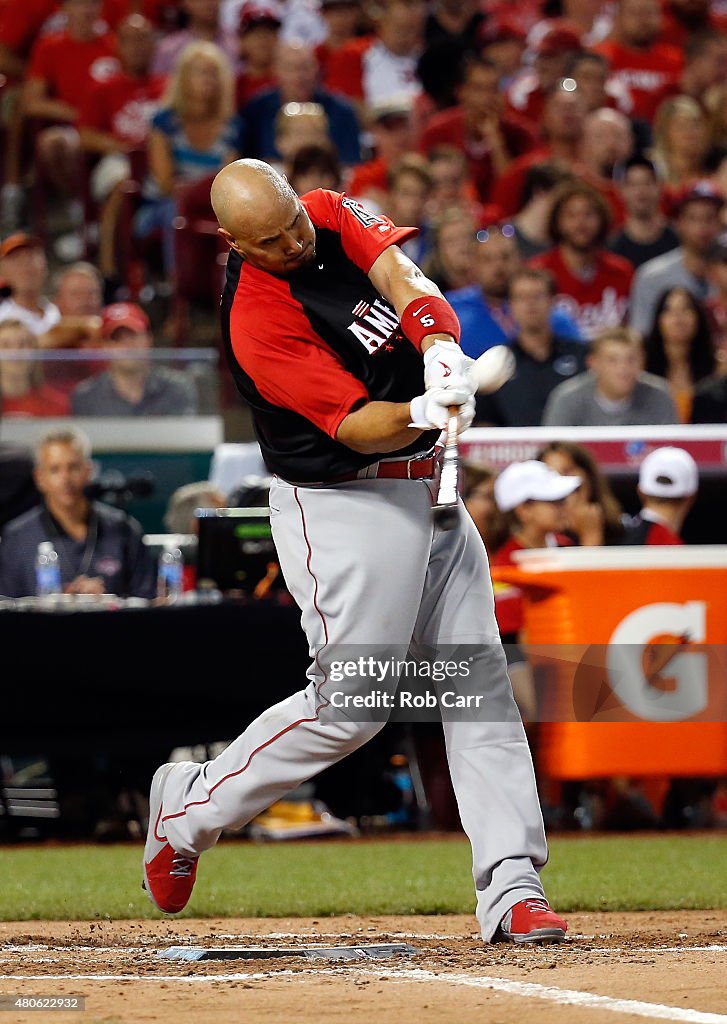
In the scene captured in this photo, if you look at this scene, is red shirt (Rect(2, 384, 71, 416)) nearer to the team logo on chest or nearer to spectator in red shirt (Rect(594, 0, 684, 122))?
the team logo on chest

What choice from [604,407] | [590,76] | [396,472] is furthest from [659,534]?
[590,76]

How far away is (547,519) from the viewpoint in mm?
7746

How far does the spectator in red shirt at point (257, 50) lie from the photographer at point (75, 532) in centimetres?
511

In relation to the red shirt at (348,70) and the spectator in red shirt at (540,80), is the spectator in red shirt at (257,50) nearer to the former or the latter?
the red shirt at (348,70)

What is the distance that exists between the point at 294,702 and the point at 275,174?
1312mm

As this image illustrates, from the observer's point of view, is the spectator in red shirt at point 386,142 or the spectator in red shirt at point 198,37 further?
the spectator in red shirt at point 198,37

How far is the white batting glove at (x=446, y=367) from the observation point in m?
3.91

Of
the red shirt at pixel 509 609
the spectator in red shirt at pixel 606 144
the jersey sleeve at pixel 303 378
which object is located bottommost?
the red shirt at pixel 509 609

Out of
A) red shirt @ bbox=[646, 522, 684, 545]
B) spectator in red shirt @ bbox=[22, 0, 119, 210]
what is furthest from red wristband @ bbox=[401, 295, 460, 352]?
spectator in red shirt @ bbox=[22, 0, 119, 210]

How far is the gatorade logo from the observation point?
23.7 ft

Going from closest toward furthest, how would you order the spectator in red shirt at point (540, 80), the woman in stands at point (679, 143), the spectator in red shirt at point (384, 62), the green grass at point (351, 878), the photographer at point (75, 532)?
1. the green grass at point (351, 878)
2. the photographer at point (75, 532)
3. the woman in stands at point (679, 143)
4. the spectator in red shirt at point (540, 80)
5. the spectator in red shirt at point (384, 62)

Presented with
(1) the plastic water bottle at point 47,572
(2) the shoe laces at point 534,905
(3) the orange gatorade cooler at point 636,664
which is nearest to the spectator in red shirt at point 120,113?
(1) the plastic water bottle at point 47,572

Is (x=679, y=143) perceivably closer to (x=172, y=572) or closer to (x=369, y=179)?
(x=369, y=179)

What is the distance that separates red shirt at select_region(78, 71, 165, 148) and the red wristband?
844 centimetres
